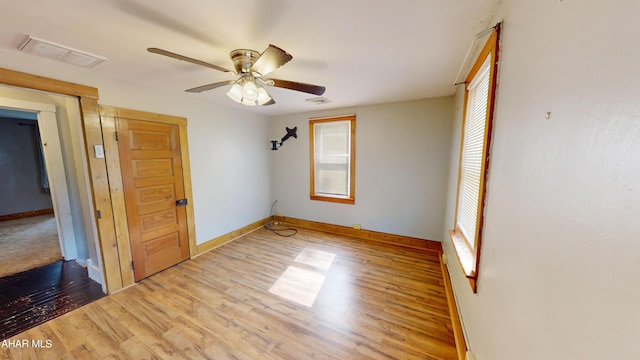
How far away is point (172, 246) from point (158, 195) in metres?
0.73

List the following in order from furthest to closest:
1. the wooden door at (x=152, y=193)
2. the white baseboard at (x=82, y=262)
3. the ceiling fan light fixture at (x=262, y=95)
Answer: the white baseboard at (x=82, y=262), the wooden door at (x=152, y=193), the ceiling fan light fixture at (x=262, y=95)

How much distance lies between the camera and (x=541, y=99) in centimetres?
76

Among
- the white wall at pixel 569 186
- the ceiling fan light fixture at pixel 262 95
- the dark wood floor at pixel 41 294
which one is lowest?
the dark wood floor at pixel 41 294

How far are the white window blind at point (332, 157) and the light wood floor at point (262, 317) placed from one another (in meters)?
1.46

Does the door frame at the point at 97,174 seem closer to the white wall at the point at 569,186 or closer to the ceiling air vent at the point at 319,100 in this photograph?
the ceiling air vent at the point at 319,100

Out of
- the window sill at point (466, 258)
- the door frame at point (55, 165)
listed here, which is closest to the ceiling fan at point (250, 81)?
the window sill at point (466, 258)

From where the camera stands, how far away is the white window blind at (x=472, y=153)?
158cm

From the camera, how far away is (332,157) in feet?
12.8

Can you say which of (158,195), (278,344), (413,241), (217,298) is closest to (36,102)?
(158,195)

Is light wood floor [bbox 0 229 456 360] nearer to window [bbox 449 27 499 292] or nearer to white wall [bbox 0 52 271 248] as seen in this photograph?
window [bbox 449 27 499 292]

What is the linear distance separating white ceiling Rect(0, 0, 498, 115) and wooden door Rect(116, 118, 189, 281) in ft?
2.21

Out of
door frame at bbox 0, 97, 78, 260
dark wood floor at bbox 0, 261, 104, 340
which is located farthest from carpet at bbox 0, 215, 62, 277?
door frame at bbox 0, 97, 78, 260

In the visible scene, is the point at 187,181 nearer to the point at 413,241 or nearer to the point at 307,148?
the point at 307,148

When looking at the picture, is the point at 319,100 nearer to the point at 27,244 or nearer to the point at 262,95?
the point at 262,95
